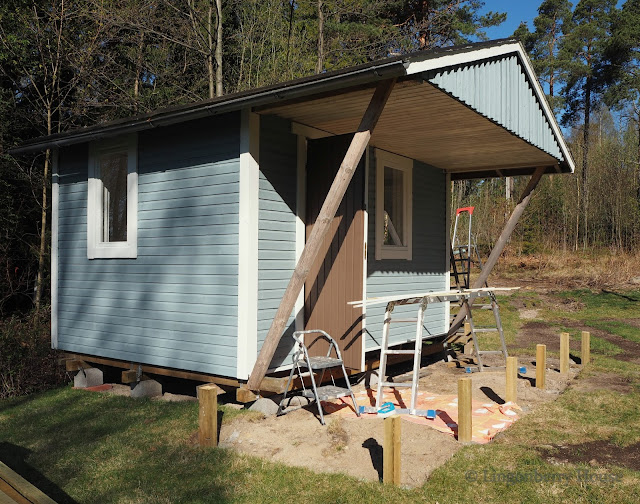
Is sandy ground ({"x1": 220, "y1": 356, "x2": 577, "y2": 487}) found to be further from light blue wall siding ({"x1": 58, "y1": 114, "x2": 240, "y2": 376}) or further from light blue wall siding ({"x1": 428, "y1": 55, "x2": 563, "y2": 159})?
light blue wall siding ({"x1": 428, "y1": 55, "x2": 563, "y2": 159})

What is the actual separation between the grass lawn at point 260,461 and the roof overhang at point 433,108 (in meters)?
3.10

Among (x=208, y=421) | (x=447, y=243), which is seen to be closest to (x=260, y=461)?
(x=208, y=421)

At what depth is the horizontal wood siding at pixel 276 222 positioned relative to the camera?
6293mm

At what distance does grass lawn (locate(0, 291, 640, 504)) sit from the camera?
411 centimetres

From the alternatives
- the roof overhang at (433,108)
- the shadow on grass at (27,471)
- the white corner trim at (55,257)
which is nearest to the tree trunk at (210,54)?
the white corner trim at (55,257)

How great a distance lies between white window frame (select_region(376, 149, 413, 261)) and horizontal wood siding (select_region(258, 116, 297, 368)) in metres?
1.47

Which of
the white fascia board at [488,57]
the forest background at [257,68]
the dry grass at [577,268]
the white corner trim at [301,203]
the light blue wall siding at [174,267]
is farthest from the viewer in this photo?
the dry grass at [577,268]

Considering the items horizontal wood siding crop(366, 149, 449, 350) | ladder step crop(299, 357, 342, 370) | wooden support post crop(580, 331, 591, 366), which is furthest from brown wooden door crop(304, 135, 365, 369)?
wooden support post crop(580, 331, 591, 366)

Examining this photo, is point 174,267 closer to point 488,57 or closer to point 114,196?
point 114,196

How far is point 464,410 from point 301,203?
299 cm

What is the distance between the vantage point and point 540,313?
14.9 metres

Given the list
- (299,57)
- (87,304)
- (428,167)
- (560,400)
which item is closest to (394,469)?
(560,400)

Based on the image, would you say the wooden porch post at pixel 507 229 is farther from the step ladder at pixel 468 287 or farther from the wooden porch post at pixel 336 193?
the wooden porch post at pixel 336 193

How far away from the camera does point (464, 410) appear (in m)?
4.98
